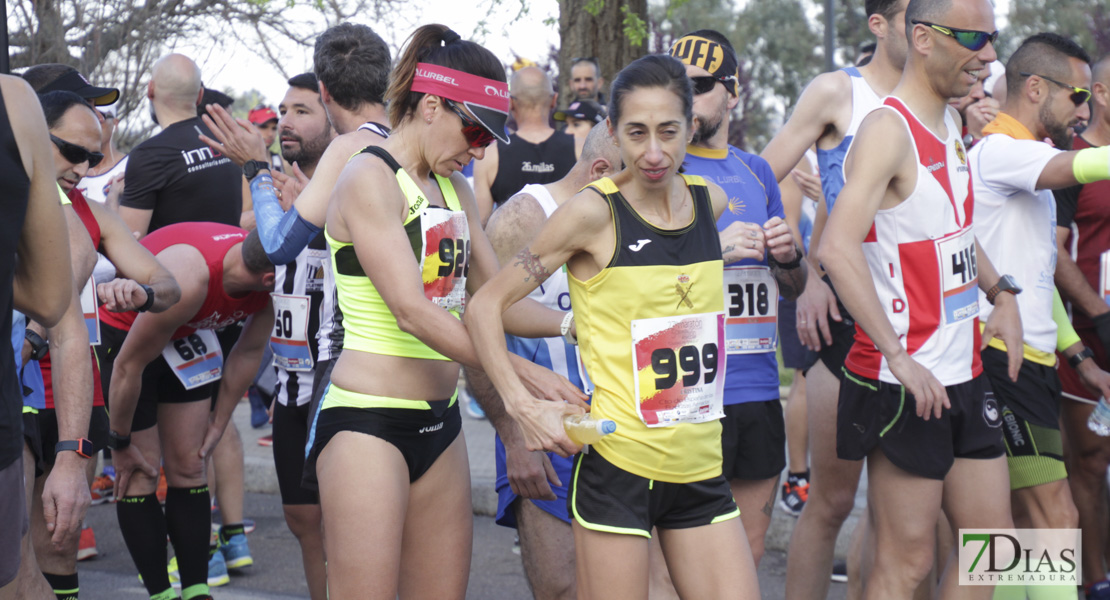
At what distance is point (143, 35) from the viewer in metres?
7.81

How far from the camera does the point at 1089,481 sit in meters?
5.14

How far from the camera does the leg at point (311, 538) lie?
4.53 meters

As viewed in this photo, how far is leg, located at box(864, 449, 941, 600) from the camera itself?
3729 millimetres

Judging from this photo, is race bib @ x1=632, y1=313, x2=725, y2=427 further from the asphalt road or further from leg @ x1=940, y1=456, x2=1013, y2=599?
the asphalt road

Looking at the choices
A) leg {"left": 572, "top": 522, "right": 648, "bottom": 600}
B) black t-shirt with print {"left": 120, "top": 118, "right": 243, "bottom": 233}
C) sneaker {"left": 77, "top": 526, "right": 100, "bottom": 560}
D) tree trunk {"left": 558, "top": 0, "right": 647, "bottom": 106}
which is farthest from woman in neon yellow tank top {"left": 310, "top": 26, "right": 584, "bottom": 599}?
tree trunk {"left": 558, "top": 0, "right": 647, "bottom": 106}

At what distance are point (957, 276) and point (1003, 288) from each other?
51 centimetres

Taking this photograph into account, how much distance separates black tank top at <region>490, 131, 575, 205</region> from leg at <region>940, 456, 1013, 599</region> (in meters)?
4.28

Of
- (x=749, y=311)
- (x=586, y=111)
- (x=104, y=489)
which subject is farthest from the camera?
(x=104, y=489)

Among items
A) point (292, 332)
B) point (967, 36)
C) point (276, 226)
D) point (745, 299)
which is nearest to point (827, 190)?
point (745, 299)

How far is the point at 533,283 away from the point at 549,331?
42 cm

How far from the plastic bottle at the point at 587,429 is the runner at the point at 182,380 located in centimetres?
205

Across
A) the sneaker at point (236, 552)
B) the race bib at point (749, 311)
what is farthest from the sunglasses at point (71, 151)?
the sneaker at point (236, 552)

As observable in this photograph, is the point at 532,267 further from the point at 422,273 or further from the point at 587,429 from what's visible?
the point at 587,429

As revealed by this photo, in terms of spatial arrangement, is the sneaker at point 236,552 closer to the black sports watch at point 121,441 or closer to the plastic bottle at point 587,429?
the black sports watch at point 121,441
